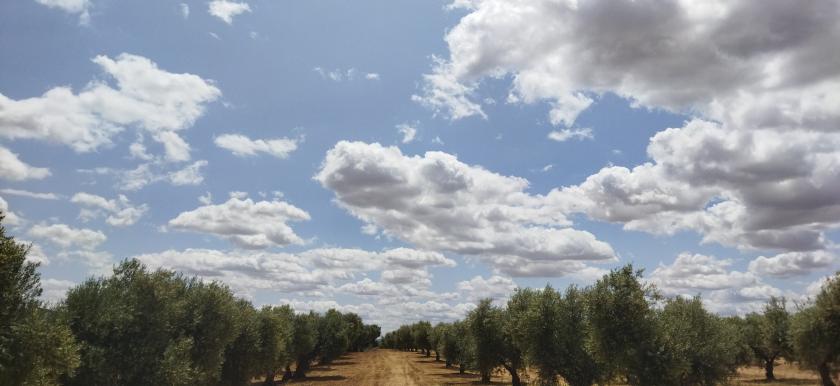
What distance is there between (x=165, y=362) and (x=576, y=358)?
36517mm

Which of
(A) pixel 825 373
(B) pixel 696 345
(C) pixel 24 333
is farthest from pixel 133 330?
(A) pixel 825 373

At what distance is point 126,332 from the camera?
1443 inches

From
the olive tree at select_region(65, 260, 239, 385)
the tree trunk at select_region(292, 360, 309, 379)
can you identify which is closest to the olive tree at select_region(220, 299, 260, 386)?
the olive tree at select_region(65, 260, 239, 385)

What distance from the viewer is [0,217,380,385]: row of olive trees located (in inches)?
1007

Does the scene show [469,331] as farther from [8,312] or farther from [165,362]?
[8,312]

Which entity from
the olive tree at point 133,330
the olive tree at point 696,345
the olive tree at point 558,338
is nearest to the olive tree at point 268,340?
the olive tree at point 133,330

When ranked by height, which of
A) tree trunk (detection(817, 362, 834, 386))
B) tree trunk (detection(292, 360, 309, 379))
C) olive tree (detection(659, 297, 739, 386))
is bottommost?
tree trunk (detection(292, 360, 309, 379))

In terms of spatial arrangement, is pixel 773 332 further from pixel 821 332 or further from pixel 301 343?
pixel 301 343

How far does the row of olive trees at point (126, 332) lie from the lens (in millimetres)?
25569

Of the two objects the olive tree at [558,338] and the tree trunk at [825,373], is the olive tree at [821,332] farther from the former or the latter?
the olive tree at [558,338]

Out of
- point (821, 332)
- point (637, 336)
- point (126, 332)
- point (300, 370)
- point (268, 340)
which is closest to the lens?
point (126, 332)

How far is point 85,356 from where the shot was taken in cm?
3294

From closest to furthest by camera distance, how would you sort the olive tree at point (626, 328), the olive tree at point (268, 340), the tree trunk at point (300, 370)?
1. the olive tree at point (626, 328)
2. the olive tree at point (268, 340)
3. the tree trunk at point (300, 370)

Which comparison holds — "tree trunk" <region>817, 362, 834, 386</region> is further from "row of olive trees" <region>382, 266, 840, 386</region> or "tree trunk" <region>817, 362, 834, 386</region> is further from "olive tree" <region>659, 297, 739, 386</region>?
"olive tree" <region>659, 297, 739, 386</region>
